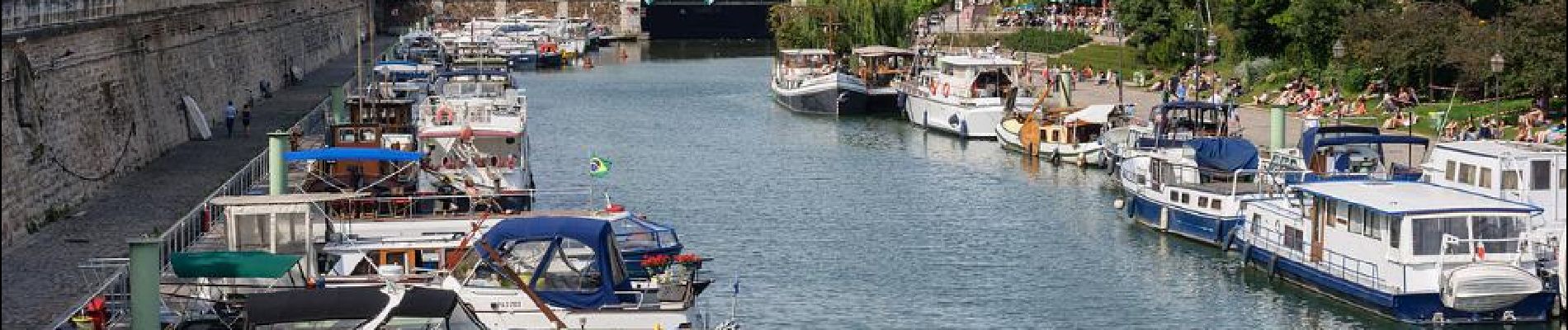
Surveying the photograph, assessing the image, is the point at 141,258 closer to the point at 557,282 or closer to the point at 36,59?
the point at 557,282

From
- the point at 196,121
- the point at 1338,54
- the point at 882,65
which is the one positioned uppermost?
the point at 1338,54

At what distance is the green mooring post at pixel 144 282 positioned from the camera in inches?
1136

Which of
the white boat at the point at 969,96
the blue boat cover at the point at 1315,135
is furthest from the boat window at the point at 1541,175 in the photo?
the white boat at the point at 969,96

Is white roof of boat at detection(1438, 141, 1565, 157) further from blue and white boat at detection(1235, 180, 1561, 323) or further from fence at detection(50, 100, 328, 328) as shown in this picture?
fence at detection(50, 100, 328, 328)

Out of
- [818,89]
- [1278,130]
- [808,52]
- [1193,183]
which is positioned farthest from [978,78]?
[1193,183]

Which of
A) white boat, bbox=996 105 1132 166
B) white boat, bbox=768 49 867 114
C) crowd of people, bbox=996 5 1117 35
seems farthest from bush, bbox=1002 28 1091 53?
white boat, bbox=996 105 1132 166

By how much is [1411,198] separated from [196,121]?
118 feet

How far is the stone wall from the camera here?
1778 inches

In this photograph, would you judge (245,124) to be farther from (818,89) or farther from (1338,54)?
(1338,54)

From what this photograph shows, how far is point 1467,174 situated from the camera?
42656 mm

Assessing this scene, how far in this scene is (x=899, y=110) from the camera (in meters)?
87.2

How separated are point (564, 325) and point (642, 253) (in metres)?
8.04

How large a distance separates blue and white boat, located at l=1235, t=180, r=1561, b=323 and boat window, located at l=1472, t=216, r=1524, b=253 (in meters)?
0.01

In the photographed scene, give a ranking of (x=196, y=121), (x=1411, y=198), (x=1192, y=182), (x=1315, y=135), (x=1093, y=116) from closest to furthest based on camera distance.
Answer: (x=1411, y=198) → (x=1315, y=135) → (x=1192, y=182) → (x=196, y=121) → (x=1093, y=116)
